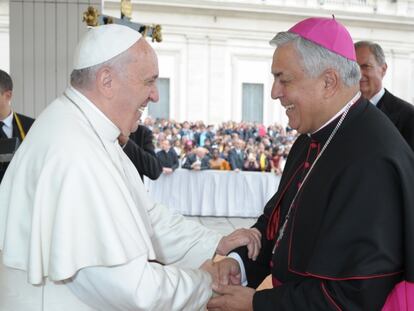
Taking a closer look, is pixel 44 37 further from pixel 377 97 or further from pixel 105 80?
pixel 105 80

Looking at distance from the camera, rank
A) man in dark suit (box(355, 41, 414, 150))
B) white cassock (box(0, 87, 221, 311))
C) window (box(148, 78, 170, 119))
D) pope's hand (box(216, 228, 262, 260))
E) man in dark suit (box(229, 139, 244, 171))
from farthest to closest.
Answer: window (box(148, 78, 170, 119)) < man in dark suit (box(229, 139, 244, 171)) < man in dark suit (box(355, 41, 414, 150)) < pope's hand (box(216, 228, 262, 260)) < white cassock (box(0, 87, 221, 311))

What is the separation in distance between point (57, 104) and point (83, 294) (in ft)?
2.33

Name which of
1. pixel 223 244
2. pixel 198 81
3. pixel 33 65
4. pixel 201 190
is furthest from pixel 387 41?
pixel 223 244

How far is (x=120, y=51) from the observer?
6.23 ft

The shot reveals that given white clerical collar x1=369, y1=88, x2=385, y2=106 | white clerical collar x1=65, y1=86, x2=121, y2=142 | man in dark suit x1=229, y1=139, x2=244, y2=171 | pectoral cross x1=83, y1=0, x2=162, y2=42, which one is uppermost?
pectoral cross x1=83, y1=0, x2=162, y2=42

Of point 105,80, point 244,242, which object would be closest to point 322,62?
point 105,80

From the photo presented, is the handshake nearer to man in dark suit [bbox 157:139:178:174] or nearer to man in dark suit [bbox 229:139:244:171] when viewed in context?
man in dark suit [bbox 157:139:178:174]

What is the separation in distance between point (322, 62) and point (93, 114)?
91cm

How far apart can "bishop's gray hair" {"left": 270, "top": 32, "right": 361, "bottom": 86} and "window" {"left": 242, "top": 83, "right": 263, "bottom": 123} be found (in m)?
22.9

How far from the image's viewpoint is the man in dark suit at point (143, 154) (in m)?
4.88

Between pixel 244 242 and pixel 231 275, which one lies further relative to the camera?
pixel 244 242

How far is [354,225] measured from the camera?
1.76 m

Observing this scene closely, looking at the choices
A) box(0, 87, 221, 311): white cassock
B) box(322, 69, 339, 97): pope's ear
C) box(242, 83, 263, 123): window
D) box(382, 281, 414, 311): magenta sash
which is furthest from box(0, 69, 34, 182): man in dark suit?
box(242, 83, 263, 123): window

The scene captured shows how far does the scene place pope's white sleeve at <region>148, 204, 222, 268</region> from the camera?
2557mm
